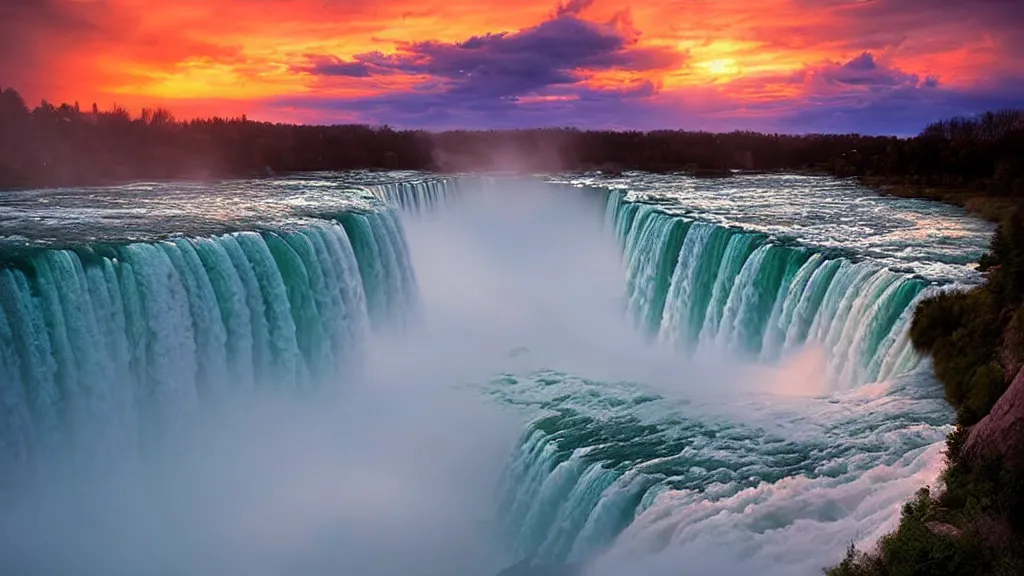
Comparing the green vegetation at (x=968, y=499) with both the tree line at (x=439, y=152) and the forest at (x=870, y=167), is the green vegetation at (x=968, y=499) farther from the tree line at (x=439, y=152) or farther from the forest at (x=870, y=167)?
the tree line at (x=439, y=152)

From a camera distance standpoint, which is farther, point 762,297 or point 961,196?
point 961,196

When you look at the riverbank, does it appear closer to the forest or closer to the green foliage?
the forest

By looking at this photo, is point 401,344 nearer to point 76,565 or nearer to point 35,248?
point 35,248

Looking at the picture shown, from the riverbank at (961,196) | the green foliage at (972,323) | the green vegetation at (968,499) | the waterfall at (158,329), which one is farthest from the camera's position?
the riverbank at (961,196)

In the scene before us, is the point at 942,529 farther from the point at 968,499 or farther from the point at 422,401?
the point at 422,401

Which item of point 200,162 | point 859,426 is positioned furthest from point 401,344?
point 200,162

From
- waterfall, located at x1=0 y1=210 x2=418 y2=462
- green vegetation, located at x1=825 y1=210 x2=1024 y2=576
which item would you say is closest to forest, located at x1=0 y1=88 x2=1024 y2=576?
green vegetation, located at x1=825 y1=210 x2=1024 y2=576

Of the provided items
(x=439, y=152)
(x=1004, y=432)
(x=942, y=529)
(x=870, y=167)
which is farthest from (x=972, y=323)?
(x=439, y=152)

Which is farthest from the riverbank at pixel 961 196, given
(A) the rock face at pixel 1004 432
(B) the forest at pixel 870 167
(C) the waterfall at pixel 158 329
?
(C) the waterfall at pixel 158 329
